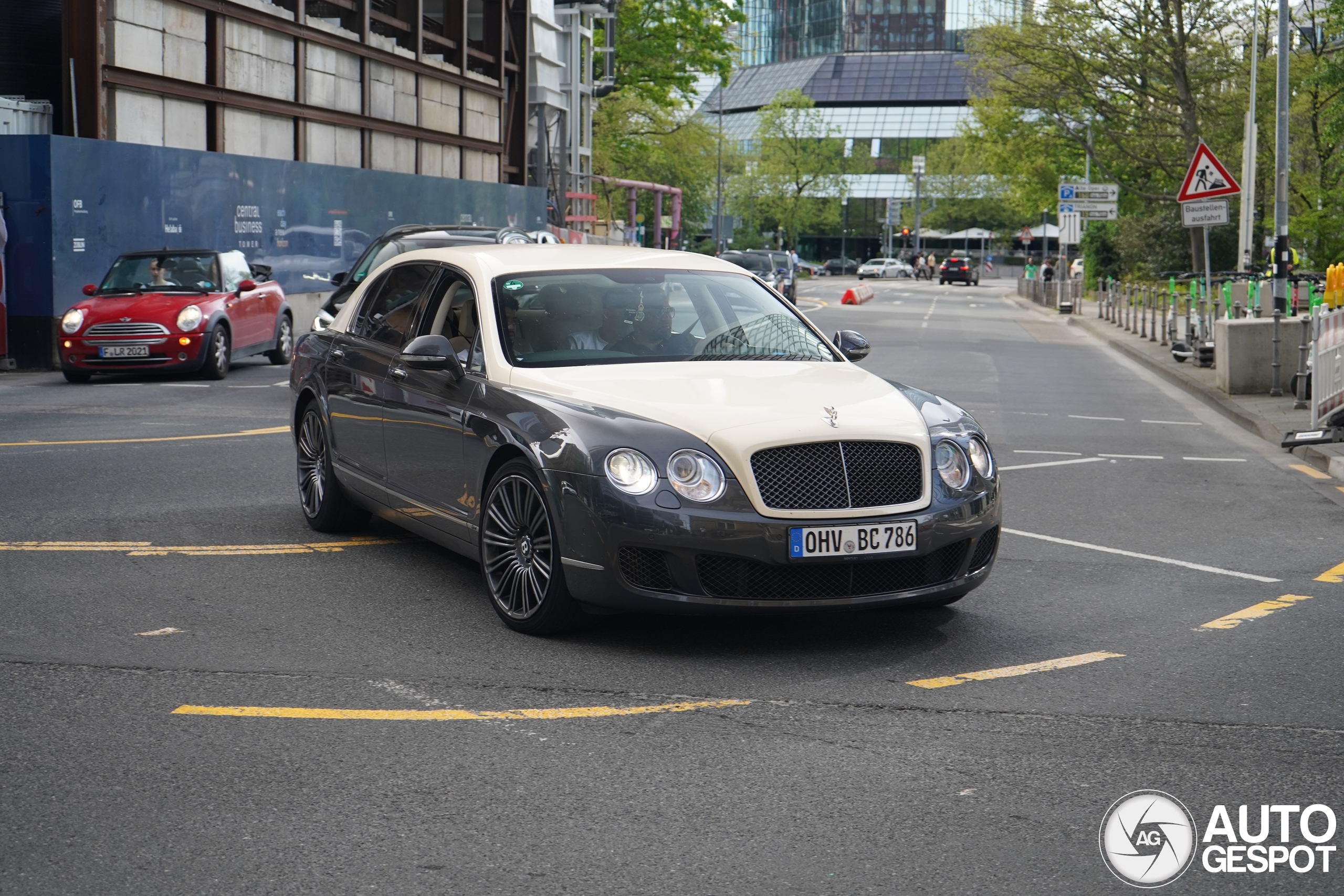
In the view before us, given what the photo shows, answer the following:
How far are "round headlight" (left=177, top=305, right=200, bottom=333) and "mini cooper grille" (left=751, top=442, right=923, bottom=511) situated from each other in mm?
13662

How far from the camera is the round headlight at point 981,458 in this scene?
6.43 metres

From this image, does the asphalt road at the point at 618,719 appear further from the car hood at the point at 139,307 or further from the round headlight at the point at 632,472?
the car hood at the point at 139,307

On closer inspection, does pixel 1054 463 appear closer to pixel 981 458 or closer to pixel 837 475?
pixel 981 458

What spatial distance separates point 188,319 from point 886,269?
287ft

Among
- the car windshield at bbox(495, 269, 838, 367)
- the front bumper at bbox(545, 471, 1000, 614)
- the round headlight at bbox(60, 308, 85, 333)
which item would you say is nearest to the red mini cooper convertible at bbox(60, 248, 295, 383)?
the round headlight at bbox(60, 308, 85, 333)

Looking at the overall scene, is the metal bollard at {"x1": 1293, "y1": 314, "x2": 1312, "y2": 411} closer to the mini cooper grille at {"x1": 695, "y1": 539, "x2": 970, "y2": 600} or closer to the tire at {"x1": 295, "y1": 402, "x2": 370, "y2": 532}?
the tire at {"x1": 295, "y1": 402, "x2": 370, "y2": 532}

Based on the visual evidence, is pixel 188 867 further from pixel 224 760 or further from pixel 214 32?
pixel 214 32

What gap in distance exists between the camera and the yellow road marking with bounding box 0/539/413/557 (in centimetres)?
800

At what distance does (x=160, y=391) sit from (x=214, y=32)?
1120 centimetres

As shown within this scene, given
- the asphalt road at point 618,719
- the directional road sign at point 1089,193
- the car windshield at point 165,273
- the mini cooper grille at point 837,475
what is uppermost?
the directional road sign at point 1089,193

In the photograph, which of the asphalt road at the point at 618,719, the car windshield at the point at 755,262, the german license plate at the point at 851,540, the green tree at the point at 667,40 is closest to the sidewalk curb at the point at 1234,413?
the asphalt road at the point at 618,719

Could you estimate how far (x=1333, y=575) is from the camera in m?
7.94

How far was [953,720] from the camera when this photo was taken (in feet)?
17.0

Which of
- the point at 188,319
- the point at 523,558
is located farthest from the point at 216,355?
the point at 523,558
